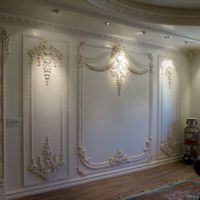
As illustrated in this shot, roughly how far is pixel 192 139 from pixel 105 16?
3.59 metres

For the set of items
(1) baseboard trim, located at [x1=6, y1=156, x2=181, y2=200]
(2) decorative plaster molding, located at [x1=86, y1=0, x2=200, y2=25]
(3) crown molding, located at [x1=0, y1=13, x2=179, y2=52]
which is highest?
(2) decorative plaster molding, located at [x1=86, y1=0, x2=200, y2=25]

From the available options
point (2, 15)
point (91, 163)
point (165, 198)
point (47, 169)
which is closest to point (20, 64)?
point (2, 15)

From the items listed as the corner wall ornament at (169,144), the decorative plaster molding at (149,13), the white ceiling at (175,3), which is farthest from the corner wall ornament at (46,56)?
the corner wall ornament at (169,144)

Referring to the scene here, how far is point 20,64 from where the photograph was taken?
13.1 feet

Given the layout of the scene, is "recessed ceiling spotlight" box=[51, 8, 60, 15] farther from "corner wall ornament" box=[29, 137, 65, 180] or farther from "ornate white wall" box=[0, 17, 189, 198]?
"corner wall ornament" box=[29, 137, 65, 180]

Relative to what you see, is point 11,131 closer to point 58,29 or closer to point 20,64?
point 20,64

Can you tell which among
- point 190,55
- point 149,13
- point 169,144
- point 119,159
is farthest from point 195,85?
point 149,13

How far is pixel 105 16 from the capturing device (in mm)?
3980

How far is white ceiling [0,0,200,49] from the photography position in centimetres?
352

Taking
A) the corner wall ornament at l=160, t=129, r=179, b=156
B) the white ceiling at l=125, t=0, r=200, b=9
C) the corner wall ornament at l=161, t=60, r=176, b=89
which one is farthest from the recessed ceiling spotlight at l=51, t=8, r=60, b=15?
the corner wall ornament at l=160, t=129, r=179, b=156

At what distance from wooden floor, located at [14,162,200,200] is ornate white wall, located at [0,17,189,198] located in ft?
0.57

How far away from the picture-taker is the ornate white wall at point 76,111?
4.00 metres

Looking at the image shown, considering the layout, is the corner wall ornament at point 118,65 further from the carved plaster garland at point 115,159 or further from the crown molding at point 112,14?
the carved plaster garland at point 115,159

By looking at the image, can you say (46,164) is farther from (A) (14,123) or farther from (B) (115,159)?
(B) (115,159)
